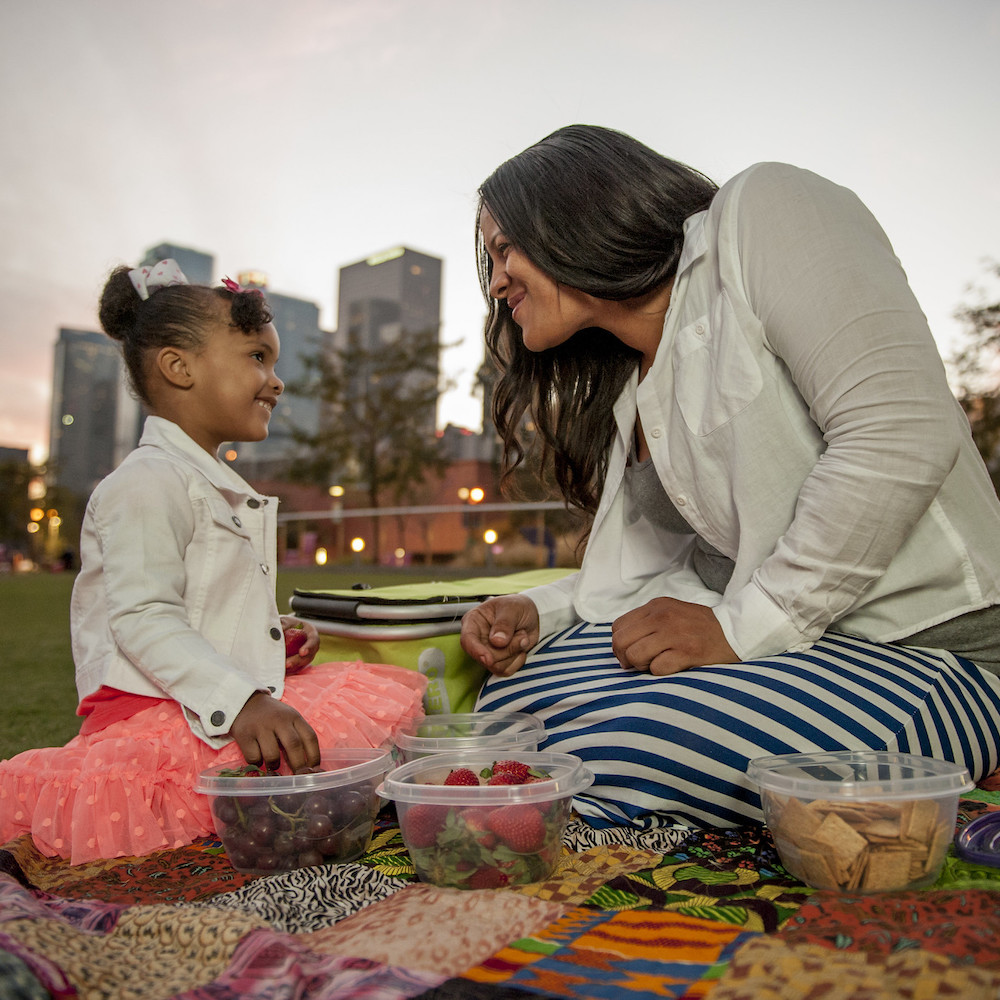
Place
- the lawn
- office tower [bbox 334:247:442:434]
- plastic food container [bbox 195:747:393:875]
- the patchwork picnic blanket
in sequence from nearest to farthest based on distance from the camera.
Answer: the patchwork picnic blanket, plastic food container [bbox 195:747:393:875], the lawn, office tower [bbox 334:247:442:434]

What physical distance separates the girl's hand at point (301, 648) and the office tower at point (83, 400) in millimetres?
57021

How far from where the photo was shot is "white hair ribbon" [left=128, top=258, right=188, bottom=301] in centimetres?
188

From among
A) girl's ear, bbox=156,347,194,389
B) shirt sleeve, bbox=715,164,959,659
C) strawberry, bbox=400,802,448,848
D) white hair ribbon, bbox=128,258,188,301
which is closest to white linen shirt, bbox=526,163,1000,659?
shirt sleeve, bbox=715,164,959,659

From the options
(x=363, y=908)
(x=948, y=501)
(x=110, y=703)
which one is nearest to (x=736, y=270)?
(x=948, y=501)

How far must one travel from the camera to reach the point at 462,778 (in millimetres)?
1102

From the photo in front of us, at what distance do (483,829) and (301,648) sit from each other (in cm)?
85

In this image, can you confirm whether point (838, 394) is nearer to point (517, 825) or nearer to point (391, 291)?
point (517, 825)

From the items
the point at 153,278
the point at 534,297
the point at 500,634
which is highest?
the point at 153,278

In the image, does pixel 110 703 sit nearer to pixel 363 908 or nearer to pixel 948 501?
pixel 363 908

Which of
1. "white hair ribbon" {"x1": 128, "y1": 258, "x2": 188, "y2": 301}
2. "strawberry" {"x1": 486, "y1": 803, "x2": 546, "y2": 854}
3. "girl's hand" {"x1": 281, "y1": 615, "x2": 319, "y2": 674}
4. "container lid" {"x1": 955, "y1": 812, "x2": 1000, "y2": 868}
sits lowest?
"container lid" {"x1": 955, "y1": 812, "x2": 1000, "y2": 868}

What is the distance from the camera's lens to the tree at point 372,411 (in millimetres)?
19469

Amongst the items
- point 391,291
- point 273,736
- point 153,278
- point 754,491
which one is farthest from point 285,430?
point 754,491

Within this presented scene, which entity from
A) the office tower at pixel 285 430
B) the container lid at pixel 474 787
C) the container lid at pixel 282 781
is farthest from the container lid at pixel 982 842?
the office tower at pixel 285 430

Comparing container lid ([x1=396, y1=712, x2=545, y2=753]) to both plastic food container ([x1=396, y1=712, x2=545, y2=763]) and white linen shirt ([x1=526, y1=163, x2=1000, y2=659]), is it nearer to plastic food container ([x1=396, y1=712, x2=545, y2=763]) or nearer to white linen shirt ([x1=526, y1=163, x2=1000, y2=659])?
plastic food container ([x1=396, y1=712, x2=545, y2=763])
